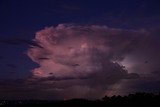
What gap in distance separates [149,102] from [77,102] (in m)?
51.1

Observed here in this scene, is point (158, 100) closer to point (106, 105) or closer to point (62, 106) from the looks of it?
point (106, 105)

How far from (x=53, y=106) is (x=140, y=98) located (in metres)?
57.6

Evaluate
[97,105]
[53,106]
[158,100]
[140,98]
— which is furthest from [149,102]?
[53,106]

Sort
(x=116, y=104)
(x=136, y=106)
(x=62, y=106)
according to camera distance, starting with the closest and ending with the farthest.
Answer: (x=136, y=106) < (x=116, y=104) < (x=62, y=106)

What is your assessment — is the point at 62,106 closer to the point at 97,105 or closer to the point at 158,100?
the point at 97,105

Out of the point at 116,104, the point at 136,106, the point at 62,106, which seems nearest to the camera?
the point at 136,106

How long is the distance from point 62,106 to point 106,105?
97.0ft

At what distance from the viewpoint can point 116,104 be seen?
17800 centimetres

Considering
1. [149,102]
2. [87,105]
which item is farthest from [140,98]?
[87,105]

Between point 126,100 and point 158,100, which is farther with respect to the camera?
point 126,100

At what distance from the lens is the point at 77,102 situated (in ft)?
636

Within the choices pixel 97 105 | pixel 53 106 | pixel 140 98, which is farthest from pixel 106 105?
pixel 53 106

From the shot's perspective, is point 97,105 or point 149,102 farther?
point 97,105

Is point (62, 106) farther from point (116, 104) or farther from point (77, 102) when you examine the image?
point (116, 104)
